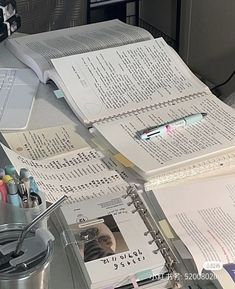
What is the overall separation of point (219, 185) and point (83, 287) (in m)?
0.30

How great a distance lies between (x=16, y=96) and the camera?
1355 mm

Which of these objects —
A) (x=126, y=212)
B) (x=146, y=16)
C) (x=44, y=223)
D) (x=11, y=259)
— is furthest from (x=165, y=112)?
(x=146, y=16)

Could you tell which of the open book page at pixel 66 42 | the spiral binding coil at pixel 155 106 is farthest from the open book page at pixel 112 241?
the open book page at pixel 66 42

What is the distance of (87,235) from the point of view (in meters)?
0.91

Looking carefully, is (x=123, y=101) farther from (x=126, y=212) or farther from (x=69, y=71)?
(x=126, y=212)

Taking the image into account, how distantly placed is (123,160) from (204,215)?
20 centimetres

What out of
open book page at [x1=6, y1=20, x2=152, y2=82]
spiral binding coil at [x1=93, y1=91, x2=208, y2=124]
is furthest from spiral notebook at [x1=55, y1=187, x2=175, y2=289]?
open book page at [x1=6, y1=20, x2=152, y2=82]

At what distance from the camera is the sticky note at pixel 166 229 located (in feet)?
3.01

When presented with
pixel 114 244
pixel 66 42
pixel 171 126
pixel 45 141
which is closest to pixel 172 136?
pixel 171 126

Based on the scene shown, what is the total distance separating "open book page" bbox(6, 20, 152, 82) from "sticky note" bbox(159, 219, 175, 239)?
1.86 feet

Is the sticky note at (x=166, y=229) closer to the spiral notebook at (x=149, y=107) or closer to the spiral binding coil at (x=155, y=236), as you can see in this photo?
the spiral binding coil at (x=155, y=236)

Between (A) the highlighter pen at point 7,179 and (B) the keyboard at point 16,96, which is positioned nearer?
(A) the highlighter pen at point 7,179

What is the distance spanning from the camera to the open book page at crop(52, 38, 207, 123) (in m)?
1.29

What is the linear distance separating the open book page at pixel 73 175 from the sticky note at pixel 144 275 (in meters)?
0.19
